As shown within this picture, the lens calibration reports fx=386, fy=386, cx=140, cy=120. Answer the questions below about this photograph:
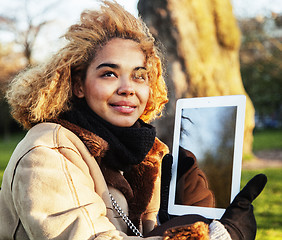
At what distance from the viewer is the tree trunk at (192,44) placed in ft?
25.0

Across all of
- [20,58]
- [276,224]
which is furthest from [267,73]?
[276,224]

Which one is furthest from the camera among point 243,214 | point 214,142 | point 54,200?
point 214,142

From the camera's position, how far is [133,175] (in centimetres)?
213

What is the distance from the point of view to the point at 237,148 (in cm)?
183

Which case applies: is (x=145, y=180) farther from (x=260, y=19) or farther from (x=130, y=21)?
(x=260, y=19)

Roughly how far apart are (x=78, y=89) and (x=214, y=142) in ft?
2.54

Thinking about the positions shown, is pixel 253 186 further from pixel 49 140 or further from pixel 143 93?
pixel 49 140

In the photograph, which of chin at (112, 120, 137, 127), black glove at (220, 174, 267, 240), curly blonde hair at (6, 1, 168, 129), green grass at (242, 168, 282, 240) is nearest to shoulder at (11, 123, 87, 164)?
curly blonde hair at (6, 1, 168, 129)

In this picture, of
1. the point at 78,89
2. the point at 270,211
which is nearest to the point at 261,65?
the point at 270,211

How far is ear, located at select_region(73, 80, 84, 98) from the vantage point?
2074 millimetres

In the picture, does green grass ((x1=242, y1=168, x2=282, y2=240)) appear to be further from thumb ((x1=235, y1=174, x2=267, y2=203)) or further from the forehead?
the forehead

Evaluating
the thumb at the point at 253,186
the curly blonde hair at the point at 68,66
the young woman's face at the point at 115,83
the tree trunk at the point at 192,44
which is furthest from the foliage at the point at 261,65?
the thumb at the point at 253,186

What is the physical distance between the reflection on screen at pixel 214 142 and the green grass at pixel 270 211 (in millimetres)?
2349

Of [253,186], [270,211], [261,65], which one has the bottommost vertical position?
[270,211]
